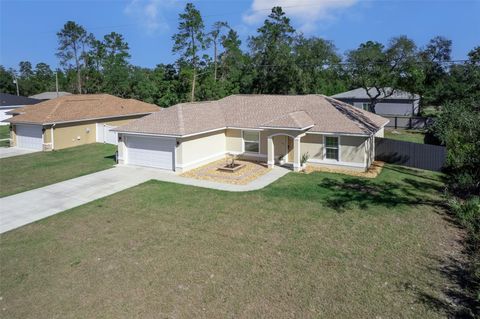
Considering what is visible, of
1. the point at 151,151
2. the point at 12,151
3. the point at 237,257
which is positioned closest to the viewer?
the point at 237,257

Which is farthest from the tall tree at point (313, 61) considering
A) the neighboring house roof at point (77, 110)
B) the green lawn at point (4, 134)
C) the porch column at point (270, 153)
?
the green lawn at point (4, 134)

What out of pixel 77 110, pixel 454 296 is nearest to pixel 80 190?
pixel 454 296

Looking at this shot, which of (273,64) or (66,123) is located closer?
(66,123)

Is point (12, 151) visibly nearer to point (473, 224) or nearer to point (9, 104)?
point (9, 104)

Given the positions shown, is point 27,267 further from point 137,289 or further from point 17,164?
point 17,164

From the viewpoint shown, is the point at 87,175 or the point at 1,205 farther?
the point at 87,175

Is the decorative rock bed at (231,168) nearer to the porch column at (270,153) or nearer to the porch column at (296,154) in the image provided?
the porch column at (270,153)

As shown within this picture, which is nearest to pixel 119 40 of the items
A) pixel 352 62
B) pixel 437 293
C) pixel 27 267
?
pixel 352 62

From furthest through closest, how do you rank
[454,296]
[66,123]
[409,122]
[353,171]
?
[409,122]
[66,123]
[353,171]
[454,296]
